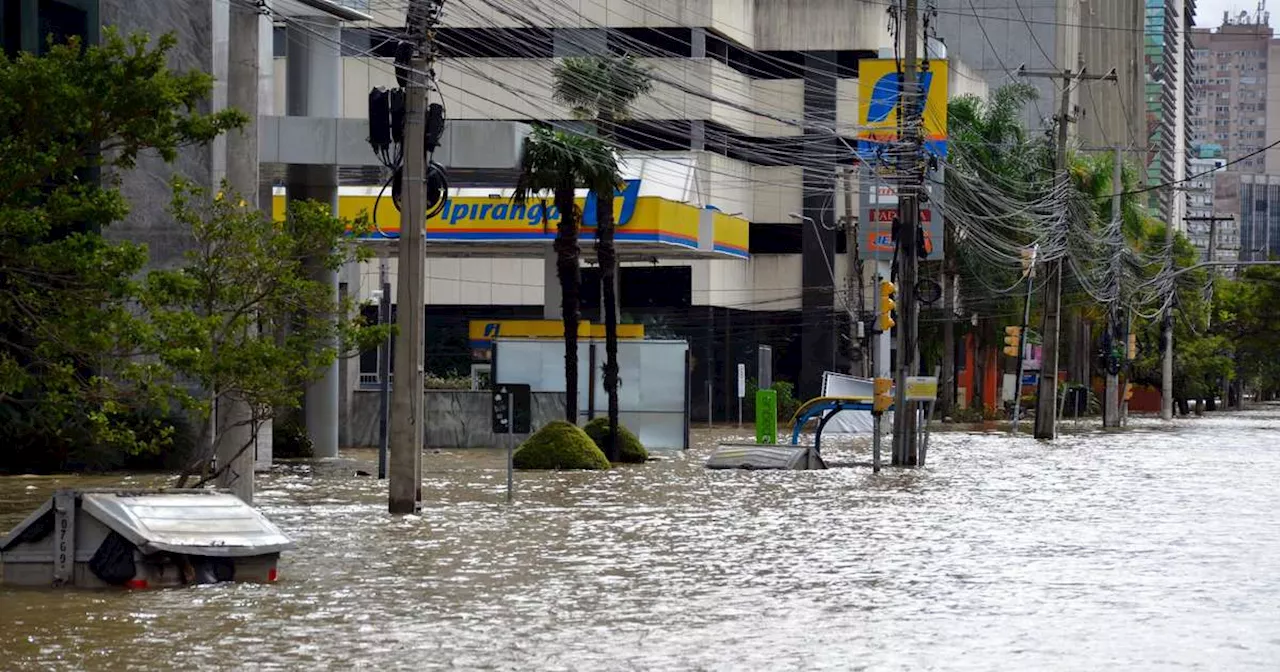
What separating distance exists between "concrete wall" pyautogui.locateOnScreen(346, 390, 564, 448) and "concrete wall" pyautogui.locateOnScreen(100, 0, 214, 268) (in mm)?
16624

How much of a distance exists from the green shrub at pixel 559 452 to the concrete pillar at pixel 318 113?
4273 millimetres

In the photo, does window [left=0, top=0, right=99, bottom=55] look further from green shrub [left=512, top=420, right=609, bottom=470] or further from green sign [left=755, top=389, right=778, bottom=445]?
green sign [left=755, top=389, right=778, bottom=445]

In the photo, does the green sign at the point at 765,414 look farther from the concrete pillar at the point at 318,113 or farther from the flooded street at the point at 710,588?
the flooded street at the point at 710,588

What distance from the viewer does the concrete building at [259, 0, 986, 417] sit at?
80.1 metres

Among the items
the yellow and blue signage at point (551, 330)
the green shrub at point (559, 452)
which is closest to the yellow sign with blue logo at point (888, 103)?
the yellow and blue signage at point (551, 330)

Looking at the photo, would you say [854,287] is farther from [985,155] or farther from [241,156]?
[241,156]

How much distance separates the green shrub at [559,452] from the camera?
1604 inches

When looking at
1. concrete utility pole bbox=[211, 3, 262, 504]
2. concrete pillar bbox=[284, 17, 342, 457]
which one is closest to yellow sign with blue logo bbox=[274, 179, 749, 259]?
concrete pillar bbox=[284, 17, 342, 457]

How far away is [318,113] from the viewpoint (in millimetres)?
44344

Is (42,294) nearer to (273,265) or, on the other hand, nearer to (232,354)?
(232,354)

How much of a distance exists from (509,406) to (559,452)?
36.4 ft

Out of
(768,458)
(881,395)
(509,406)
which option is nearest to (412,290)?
(509,406)

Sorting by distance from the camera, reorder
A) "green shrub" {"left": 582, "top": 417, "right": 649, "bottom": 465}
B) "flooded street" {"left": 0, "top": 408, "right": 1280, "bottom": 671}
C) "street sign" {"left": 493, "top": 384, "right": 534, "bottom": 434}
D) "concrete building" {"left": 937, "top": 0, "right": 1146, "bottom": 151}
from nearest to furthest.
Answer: "flooded street" {"left": 0, "top": 408, "right": 1280, "bottom": 671}, "street sign" {"left": 493, "top": 384, "right": 534, "bottom": 434}, "green shrub" {"left": 582, "top": 417, "right": 649, "bottom": 465}, "concrete building" {"left": 937, "top": 0, "right": 1146, "bottom": 151}

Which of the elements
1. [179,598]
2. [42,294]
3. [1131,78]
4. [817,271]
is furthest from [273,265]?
[1131,78]
